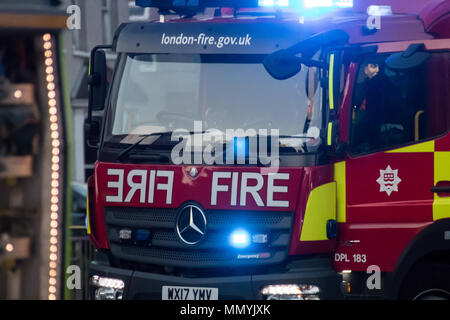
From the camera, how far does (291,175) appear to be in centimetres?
636

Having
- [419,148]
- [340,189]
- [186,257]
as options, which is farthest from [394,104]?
[186,257]

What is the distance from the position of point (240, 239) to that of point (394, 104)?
1474mm

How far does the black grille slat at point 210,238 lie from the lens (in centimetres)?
641

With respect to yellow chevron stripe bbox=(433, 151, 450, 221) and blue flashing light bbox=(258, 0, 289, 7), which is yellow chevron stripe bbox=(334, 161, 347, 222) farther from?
blue flashing light bbox=(258, 0, 289, 7)

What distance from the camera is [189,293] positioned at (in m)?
6.51

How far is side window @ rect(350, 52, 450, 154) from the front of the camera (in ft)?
20.9

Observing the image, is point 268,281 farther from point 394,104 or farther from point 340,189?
point 394,104

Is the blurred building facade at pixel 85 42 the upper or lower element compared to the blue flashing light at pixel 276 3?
upper

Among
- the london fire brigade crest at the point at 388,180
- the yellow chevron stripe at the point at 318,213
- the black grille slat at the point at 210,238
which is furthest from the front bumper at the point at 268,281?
the london fire brigade crest at the point at 388,180

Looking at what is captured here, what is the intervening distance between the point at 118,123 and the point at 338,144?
1729 millimetres

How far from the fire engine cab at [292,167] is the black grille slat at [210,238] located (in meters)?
0.01

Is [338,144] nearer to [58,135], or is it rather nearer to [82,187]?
[58,135]

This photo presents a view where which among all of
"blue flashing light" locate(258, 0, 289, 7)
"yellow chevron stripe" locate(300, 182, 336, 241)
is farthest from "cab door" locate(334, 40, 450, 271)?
"blue flashing light" locate(258, 0, 289, 7)

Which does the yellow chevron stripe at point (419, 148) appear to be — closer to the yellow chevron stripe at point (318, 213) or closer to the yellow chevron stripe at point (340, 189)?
the yellow chevron stripe at point (340, 189)
